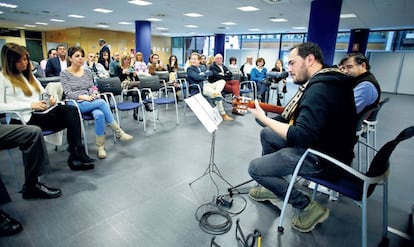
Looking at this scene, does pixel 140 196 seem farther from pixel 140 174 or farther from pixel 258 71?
pixel 258 71

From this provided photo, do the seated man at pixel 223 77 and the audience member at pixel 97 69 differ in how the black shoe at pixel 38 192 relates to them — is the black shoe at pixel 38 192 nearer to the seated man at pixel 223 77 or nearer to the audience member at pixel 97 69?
the audience member at pixel 97 69

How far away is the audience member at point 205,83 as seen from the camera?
4746mm

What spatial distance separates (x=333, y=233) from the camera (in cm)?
178

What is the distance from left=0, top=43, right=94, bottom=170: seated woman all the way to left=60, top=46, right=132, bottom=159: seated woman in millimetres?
328

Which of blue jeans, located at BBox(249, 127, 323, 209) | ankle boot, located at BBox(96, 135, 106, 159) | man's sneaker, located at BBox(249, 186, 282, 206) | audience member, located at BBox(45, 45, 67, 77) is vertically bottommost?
man's sneaker, located at BBox(249, 186, 282, 206)

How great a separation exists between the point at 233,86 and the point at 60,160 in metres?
3.78

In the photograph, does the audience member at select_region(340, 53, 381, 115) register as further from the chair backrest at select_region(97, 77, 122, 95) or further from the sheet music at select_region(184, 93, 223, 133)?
the chair backrest at select_region(97, 77, 122, 95)

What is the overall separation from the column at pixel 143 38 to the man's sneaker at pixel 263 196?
893 cm

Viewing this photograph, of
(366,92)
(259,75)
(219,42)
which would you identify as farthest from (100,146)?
(219,42)

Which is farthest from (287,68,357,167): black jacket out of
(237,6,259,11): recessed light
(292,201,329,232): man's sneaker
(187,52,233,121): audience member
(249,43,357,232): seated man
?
(237,6,259,11): recessed light

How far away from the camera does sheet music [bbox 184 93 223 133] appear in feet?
6.13

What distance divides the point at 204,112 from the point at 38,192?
5.14 ft

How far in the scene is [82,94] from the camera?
3018mm

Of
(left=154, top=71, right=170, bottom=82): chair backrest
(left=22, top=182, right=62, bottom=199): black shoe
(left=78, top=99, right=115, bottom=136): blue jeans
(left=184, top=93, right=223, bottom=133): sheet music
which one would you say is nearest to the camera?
(left=184, top=93, right=223, bottom=133): sheet music
